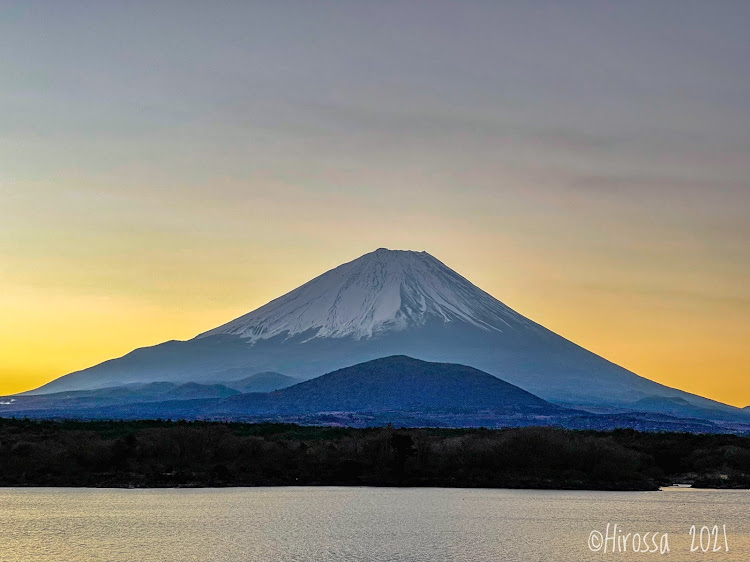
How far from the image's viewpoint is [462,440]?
291ft

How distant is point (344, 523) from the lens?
54.3 meters

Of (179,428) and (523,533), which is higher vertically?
(179,428)

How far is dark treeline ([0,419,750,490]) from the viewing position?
78.1m

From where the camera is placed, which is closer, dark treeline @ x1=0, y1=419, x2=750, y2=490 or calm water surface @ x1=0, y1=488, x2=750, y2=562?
calm water surface @ x1=0, y1=488, x2=750, y2=562

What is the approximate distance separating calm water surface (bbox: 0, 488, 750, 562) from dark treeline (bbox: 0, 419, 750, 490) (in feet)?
15.5

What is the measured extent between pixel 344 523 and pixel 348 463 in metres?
25.7

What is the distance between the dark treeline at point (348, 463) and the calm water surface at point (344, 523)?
4714 mm

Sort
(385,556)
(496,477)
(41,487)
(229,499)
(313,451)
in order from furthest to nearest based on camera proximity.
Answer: (313,451) → (496,477) → (41,487) → (229,499) → (385,556)

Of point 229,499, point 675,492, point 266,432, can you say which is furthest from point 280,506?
point 266,432

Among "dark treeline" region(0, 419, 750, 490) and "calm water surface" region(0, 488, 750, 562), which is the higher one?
"dark treeline" region(0, 419, 750, 490)

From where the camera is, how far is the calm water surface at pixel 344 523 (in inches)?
1793

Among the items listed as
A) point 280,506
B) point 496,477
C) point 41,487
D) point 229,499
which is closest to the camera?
point 280,506

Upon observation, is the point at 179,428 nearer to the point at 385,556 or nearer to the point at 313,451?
the point at 313,451

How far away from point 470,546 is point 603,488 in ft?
105
